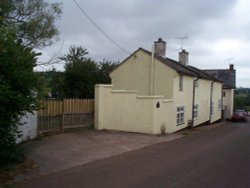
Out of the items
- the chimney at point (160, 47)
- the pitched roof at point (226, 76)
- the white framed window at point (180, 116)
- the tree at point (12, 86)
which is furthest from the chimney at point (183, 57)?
the tree at point (12, 86)

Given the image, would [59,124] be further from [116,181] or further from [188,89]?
[188,89]

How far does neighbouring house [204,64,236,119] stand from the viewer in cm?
5788

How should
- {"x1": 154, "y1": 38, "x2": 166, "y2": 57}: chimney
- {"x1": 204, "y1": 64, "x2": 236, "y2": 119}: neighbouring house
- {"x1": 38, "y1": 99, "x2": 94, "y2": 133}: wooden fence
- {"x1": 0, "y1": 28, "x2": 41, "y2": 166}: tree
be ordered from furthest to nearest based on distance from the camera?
1. {"x1": 204, "y1": 64, "x2": 236, "y2": 119}: neighbouring house
2. {"x1": 154, "y1": 38, "x2": 166, "y2": 57}: chimney
3. {"x1": 38, "y1": 99, "x2": 94, "y2": 133}: wooden fence
4. {"x1": 0, "y1": 28, "x2": 41, "y2": 166}: tree

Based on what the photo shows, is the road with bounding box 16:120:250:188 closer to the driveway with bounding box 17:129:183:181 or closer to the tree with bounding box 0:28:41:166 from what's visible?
the driveway with bounding box 17:129:183:181

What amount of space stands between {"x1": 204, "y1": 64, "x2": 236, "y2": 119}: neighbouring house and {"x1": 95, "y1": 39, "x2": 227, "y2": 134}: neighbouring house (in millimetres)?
15382

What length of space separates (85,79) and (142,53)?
6676 millimetres

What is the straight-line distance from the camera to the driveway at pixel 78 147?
1241 centimetres

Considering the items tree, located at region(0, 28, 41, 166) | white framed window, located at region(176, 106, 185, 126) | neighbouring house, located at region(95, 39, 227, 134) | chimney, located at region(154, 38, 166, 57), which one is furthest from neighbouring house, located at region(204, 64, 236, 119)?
tree, located at region(0, 28, 41, 166)

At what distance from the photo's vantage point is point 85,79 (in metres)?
33.9

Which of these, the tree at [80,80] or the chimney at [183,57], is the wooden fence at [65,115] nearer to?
the tree at [80,80]

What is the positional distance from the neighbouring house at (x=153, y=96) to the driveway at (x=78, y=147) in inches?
50.6

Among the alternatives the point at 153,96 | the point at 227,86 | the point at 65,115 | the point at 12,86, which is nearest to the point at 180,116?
the point at 153,96

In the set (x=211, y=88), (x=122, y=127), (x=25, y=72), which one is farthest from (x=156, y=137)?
(x=211, y=88)

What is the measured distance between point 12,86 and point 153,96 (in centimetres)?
1311
